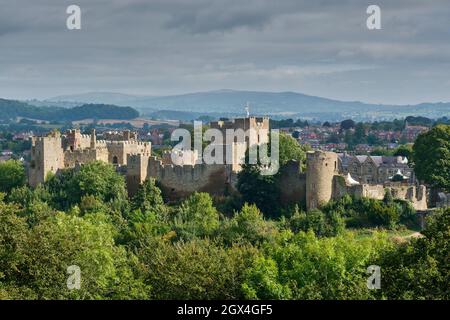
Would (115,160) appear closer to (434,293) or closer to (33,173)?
(33,173)

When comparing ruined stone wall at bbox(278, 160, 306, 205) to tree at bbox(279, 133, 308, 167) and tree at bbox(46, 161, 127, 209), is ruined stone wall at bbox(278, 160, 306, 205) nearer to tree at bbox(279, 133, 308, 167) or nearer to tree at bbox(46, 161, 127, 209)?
tree at bbox(279, 133, 308, 167)

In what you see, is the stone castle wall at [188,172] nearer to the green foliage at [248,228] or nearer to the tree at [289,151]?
the tree at [289,151]

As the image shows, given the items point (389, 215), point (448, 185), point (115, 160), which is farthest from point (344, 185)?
point (115, 160)

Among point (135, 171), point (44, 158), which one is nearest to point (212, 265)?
point (135, 171)

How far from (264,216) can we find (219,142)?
7479mm

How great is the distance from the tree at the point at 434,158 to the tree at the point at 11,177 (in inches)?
771

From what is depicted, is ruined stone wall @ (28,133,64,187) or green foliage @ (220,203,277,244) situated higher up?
ruined stone wall @ (28,133,64,187)

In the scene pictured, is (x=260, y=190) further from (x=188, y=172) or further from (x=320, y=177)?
(x=188, y=172)

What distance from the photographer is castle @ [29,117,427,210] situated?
1825 inches

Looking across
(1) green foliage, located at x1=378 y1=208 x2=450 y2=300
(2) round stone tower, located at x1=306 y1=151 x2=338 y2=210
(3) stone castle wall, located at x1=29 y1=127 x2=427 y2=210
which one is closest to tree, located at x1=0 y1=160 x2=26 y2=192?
(3) stone castle wall, located at x1=29 y1=127 x2=427 y2=210

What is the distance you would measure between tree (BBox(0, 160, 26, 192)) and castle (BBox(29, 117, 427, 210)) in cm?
130

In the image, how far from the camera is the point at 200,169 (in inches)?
1965

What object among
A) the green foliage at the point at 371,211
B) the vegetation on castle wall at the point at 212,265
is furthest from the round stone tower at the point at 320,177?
the vegetation on castle wall at the point at 212,265

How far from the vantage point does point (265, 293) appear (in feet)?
93.9
